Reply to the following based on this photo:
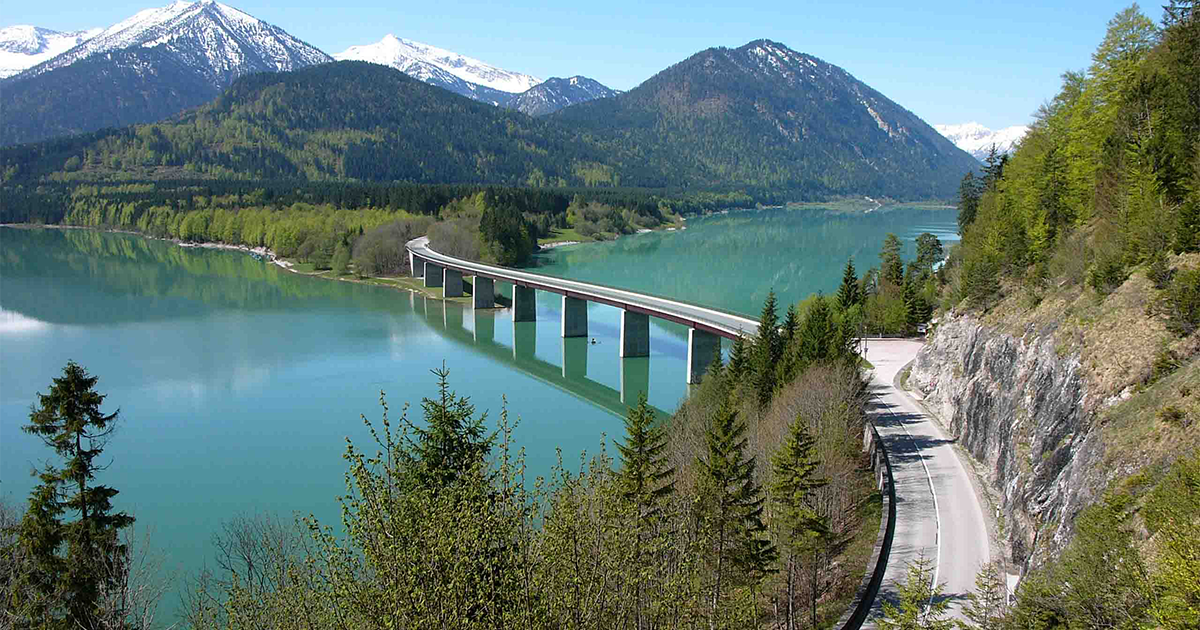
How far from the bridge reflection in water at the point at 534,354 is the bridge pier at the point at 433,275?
6.25 metres

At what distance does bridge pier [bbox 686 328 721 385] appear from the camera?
45594mm

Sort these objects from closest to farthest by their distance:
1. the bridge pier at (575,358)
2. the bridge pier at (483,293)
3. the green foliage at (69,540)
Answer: the green foliage at (69,540), the bridge pier at (575,358), the bridge pier at (483,293)

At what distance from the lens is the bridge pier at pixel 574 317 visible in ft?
191

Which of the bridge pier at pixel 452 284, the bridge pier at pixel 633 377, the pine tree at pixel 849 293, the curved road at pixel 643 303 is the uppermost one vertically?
the pine tree at pixel 849 293

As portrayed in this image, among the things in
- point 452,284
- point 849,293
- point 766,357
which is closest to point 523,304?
point 452,284

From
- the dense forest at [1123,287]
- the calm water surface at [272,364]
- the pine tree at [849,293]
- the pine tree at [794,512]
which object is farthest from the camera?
the pine tree at [849,293]

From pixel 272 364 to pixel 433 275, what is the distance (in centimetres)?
3387

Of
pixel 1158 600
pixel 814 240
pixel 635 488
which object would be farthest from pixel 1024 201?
pixel 814 240

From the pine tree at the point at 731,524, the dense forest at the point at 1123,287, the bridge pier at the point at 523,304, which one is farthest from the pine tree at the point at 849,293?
the pine tree at the point at 731,524

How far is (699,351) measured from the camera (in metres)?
45.7

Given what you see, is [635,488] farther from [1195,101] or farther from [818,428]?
[1195,101]

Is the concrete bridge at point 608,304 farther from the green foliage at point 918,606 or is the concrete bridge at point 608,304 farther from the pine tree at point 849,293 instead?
the green foliage at point 918,606

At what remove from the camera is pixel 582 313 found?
59188 millimetres

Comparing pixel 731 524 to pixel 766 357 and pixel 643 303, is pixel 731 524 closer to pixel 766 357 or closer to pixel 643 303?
pixel 766 357
